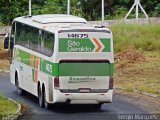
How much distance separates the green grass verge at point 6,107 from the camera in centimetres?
2431

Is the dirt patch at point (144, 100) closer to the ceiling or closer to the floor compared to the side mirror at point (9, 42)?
closer to the floor

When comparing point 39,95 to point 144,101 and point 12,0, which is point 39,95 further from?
point 12,0

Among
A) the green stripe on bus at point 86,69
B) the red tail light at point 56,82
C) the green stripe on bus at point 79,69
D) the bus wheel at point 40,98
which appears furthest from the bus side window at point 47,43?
the bus wheel at point 40,98

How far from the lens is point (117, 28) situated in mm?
46219

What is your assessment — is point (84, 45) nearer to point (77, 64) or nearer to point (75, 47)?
point (75, 47)

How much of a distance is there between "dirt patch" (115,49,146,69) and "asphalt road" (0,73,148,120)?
867 centimetres

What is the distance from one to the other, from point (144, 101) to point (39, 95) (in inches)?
167

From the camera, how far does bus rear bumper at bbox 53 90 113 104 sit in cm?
2712

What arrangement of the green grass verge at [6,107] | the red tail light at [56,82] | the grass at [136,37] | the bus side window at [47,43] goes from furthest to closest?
the grass at [136,37], the bus side window at [47,43], the red tail light at [56,82], the green grass verge at [6,107]

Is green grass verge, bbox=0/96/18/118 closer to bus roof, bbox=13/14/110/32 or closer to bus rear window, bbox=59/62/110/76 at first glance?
bus rear window, bbox=59/62/110/76

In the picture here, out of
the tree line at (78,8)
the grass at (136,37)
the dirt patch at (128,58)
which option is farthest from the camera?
the tree line at (78,8)

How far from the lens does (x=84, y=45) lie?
27.2 metres

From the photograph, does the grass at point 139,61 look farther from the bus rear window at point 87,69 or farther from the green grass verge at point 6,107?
the green grass verge at point 6,107

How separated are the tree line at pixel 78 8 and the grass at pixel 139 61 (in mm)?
7110
